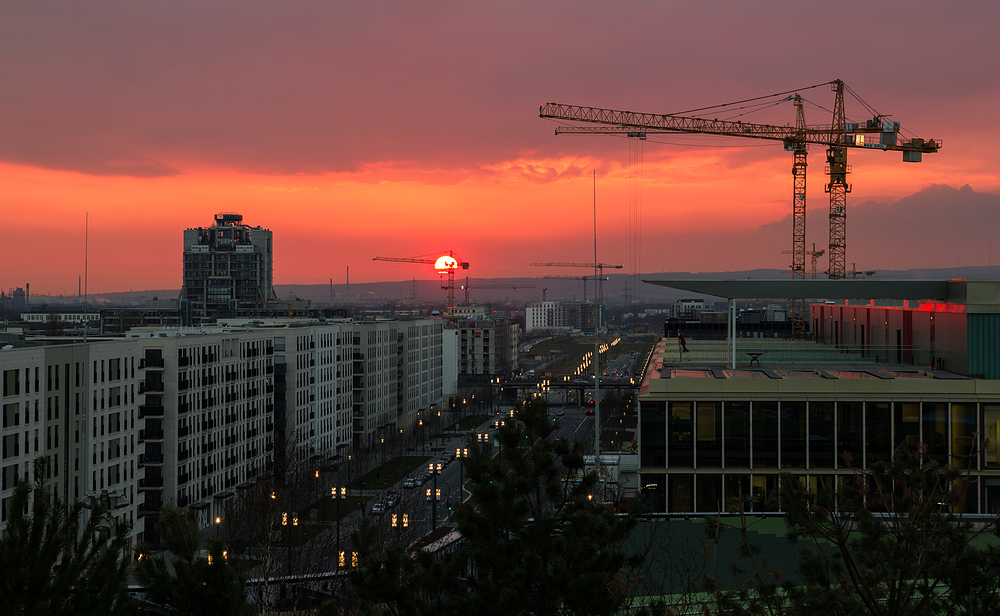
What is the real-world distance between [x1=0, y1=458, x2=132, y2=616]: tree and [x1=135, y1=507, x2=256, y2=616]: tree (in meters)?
0.30

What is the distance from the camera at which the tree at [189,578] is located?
29.4 feet

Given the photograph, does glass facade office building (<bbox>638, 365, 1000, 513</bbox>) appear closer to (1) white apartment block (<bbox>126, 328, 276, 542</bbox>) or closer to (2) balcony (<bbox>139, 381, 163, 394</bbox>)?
(1) white apartment block (<bbox>126, 328, 276, 542</bbox>)

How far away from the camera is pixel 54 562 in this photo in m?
8.22

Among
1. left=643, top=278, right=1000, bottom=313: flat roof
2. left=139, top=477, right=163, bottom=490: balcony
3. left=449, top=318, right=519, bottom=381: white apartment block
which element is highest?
left=643, top=278, right=1000, bottom=313: flat roof

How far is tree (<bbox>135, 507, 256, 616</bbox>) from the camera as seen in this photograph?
896 centimetres

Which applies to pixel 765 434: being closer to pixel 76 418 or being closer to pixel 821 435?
pixel 821 435

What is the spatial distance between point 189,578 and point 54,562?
1.36 m

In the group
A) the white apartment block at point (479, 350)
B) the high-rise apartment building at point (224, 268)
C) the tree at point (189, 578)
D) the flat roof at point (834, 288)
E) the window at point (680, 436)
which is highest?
the high-rise apartment building at point (224, 268)

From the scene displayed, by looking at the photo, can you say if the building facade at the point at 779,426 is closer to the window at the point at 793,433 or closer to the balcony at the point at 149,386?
the window at the point at 793,433

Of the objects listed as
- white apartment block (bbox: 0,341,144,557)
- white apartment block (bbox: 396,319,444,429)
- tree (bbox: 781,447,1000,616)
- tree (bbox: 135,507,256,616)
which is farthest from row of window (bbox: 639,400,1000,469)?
white apartment block (bbox: 396,319,444,429)

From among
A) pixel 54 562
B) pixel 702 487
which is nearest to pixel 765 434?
pixel 702 487

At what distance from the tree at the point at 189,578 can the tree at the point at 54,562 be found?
0.30 m

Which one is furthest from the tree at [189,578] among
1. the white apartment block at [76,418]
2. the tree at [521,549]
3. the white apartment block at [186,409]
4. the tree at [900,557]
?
the white apartment block at [76,418]

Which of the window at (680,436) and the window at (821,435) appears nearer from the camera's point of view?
the window at (821,435)
